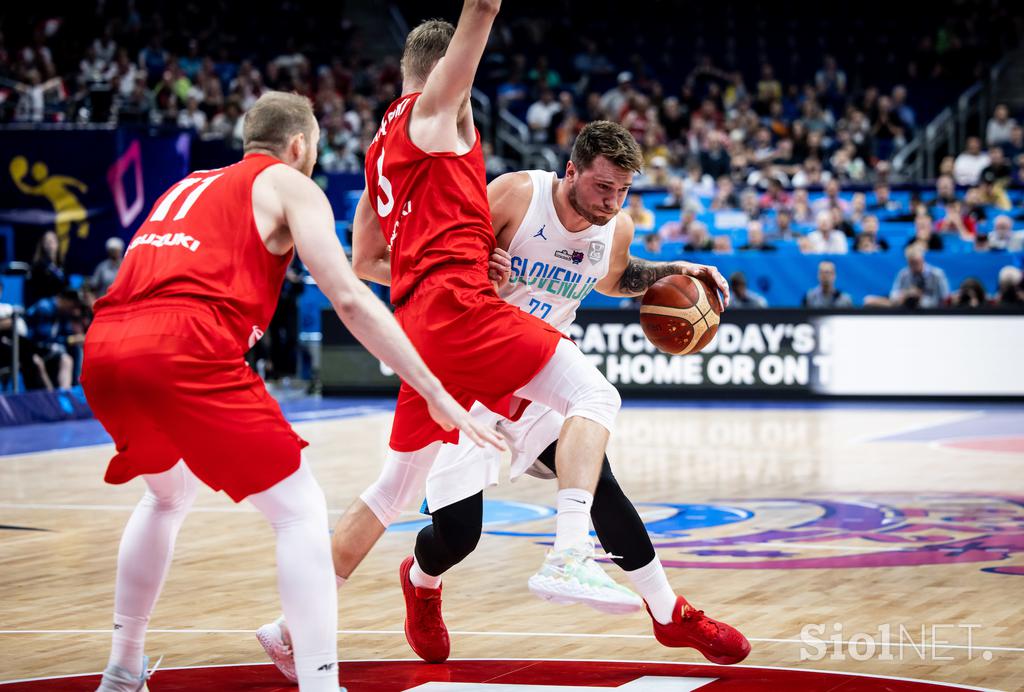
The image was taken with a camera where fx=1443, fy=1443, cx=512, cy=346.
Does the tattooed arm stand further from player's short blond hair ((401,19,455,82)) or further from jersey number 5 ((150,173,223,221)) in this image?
jersey number 5 ((150,173,223,221))

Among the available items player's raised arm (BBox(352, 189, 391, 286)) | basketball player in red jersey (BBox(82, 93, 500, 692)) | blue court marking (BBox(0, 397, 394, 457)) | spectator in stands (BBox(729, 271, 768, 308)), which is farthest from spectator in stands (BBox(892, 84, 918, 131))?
basketball player in red jersey (BBox(82, 93, 500, 692))

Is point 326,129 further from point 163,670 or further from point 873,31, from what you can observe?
point 163,670

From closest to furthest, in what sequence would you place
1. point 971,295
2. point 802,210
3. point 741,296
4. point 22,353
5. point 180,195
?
1. point 180,195
2. point 22,353
3. point 971,295
4. point 741,296
5. point 802,210

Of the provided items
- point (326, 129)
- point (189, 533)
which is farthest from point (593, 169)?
point (326, 129)

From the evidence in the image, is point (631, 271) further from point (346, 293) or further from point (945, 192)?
point (945, 192)

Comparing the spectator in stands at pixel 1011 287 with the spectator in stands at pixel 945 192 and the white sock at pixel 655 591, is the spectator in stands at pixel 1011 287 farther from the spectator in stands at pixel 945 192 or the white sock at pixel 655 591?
the white sock at pixel 655 591

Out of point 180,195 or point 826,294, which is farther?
point 826,294

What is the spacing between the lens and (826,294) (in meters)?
15.7

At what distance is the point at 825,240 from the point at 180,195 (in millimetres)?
13259

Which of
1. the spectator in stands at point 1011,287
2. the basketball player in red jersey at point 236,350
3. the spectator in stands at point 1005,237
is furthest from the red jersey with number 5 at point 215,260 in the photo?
the spectator in stands at point 1005,237

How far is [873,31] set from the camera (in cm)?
2452

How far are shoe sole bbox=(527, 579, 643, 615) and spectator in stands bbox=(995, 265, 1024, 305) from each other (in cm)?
1186

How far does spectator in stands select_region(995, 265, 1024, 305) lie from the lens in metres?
15.1

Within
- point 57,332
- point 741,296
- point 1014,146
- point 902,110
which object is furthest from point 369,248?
point 902,110
